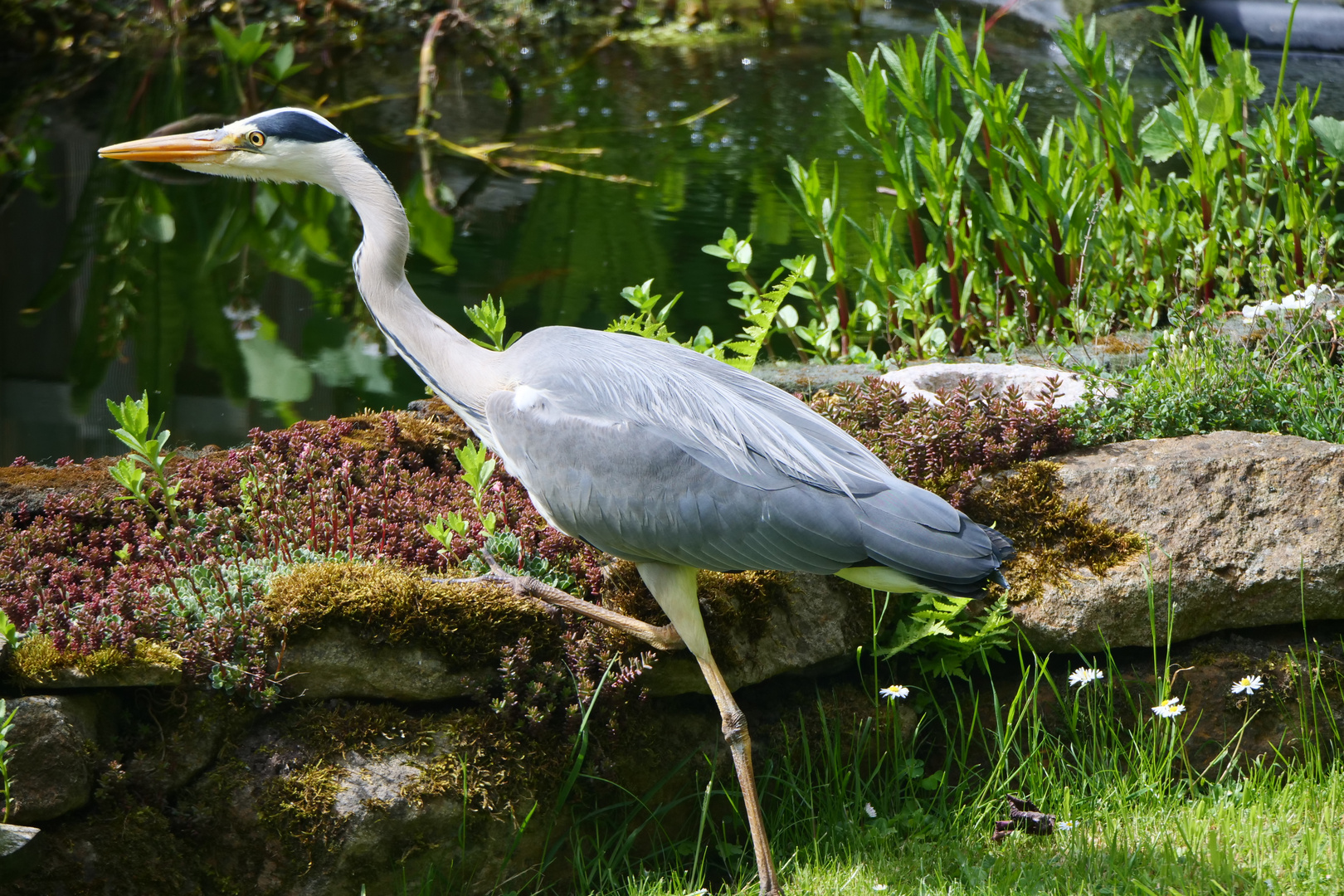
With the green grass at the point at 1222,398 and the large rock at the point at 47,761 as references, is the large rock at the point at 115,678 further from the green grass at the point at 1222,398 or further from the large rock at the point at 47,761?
the green grass at the point at 1222,398

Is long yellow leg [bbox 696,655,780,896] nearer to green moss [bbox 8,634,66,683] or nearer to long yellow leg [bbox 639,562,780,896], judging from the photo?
long yellow leg [bbox 639,562,780,896]

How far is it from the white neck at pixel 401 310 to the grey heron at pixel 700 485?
0.01 m

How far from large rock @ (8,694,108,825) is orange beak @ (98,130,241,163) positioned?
158cm

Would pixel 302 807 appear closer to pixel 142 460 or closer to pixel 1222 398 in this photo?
pixel 142 460

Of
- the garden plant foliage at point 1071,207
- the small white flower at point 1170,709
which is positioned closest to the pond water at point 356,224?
the garden plant foliage at point 1071,207

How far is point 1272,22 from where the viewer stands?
1179cm

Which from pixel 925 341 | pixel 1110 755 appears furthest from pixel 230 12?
pixel 1110 755

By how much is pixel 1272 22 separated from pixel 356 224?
8994mm

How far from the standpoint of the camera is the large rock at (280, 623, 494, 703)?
9.57 feet

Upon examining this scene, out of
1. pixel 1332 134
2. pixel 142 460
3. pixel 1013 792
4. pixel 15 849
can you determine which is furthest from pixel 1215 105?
pixel 15 849

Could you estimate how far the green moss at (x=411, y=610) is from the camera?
2.92m

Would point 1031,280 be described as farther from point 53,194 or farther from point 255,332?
point 53,194

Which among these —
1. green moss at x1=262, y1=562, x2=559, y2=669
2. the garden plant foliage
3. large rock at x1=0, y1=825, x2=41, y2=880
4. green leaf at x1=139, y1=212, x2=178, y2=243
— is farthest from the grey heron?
green leaf at x1=139, y1=212, x2=178, y2=243

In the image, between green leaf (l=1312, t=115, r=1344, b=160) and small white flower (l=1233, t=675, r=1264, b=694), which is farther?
green leaf (l=1312, t=115, r=1344, b=160)
